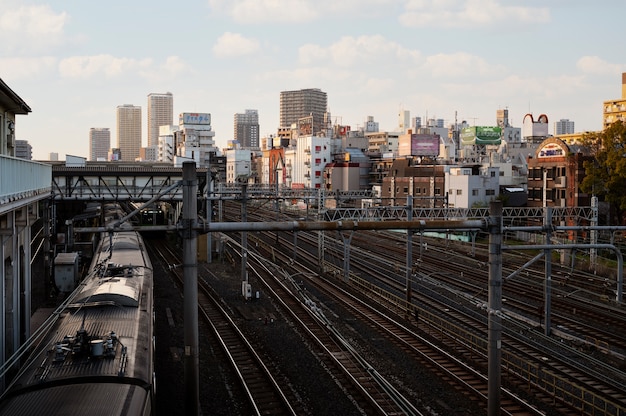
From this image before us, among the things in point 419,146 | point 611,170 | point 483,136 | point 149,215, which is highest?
point 483,136

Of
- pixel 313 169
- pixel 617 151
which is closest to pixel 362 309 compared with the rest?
pixel 617 151

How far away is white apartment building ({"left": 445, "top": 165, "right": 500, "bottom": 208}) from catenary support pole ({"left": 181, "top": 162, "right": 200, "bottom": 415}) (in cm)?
4703

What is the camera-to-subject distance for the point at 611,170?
3847 centimetres

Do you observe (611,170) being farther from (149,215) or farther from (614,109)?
(614,109)

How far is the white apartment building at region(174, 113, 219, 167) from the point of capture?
129 meters

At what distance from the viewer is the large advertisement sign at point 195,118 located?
445ft

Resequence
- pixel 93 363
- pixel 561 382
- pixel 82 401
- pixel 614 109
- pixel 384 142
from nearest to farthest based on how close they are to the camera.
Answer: pixel 82 401
pixel 93 363
pixel 561 382
pixel 614 109
pixel 384 142

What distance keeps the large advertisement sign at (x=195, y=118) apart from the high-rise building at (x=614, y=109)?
8273 cm

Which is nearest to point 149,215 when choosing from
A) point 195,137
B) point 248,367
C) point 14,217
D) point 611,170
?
point 611,170

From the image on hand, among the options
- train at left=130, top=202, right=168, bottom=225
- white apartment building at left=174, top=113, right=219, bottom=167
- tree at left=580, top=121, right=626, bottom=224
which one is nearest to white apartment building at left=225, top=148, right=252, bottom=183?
white apartment building at left=174, top=113, right=219, bottom=167

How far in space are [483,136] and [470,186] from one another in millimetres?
34740

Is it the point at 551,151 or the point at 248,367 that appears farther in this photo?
the point at 551,151

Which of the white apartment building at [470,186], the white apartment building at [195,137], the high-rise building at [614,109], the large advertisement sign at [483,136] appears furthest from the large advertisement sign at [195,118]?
the white apartment building at [470,186]

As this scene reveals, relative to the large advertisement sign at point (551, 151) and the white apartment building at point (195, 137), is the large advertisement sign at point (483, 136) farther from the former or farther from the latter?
the white apartment building at point (195, 137)
